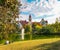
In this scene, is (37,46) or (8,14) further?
(8,14)

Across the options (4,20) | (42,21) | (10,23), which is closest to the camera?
(4,20)

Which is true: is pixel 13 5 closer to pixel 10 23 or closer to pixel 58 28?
pixel 10 23

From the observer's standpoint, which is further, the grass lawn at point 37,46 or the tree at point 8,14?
the tree at point 8,14

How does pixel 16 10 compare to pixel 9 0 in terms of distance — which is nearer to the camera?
pixel 9 0

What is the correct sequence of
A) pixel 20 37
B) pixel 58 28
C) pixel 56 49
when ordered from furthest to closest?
pixel 58 28 < pixel 20 37 < pixel 56 49

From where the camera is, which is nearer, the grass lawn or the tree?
the grass lawn

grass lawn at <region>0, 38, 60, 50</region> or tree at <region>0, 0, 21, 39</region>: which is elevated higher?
tree at <region>0, 0, 21, 39</region>

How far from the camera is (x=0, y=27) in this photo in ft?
55.4

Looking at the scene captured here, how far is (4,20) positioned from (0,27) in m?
0.60

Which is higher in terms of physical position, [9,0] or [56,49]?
[9,0]

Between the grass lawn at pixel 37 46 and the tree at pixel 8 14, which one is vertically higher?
the tree at pixel 8 14

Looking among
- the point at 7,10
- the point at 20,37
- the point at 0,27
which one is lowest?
the point at 20,37

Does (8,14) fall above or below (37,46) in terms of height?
above

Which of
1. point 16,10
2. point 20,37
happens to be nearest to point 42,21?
point 20,37
